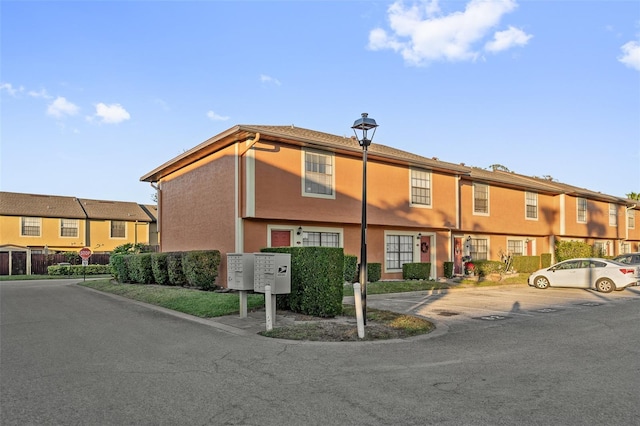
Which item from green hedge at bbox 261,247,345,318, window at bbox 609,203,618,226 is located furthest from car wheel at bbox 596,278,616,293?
window at bbox 609,203,618,226

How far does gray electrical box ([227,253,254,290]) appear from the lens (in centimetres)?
1101

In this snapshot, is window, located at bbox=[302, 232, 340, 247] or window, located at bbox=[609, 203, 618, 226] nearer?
window, located at bbox=[302, 232, 340, 247]

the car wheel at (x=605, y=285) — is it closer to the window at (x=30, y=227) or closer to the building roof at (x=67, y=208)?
the building roof at (x=67, y=208)

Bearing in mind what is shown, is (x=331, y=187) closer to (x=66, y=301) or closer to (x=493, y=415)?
(x=66, y=301)

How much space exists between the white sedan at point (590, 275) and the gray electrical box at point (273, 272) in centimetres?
1373

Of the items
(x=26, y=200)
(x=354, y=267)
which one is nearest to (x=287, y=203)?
(x=354, y=267)

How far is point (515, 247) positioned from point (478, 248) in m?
3.86

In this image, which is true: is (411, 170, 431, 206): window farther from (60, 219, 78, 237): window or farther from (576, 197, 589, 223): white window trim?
(60, 219, 78, 237): window

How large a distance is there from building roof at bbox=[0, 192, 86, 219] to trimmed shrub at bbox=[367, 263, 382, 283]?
114 ft

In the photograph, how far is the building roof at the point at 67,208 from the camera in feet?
141

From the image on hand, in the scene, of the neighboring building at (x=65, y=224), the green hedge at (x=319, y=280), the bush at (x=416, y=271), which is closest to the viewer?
the green hedge at (x=319, y=280)

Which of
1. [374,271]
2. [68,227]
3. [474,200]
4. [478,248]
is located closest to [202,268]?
[374,271]

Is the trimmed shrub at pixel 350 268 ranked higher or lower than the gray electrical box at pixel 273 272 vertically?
lower

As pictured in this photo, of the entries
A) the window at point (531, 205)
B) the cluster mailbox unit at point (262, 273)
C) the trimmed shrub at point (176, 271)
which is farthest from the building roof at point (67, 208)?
the cluster mailbox unit at point (262, 273)
